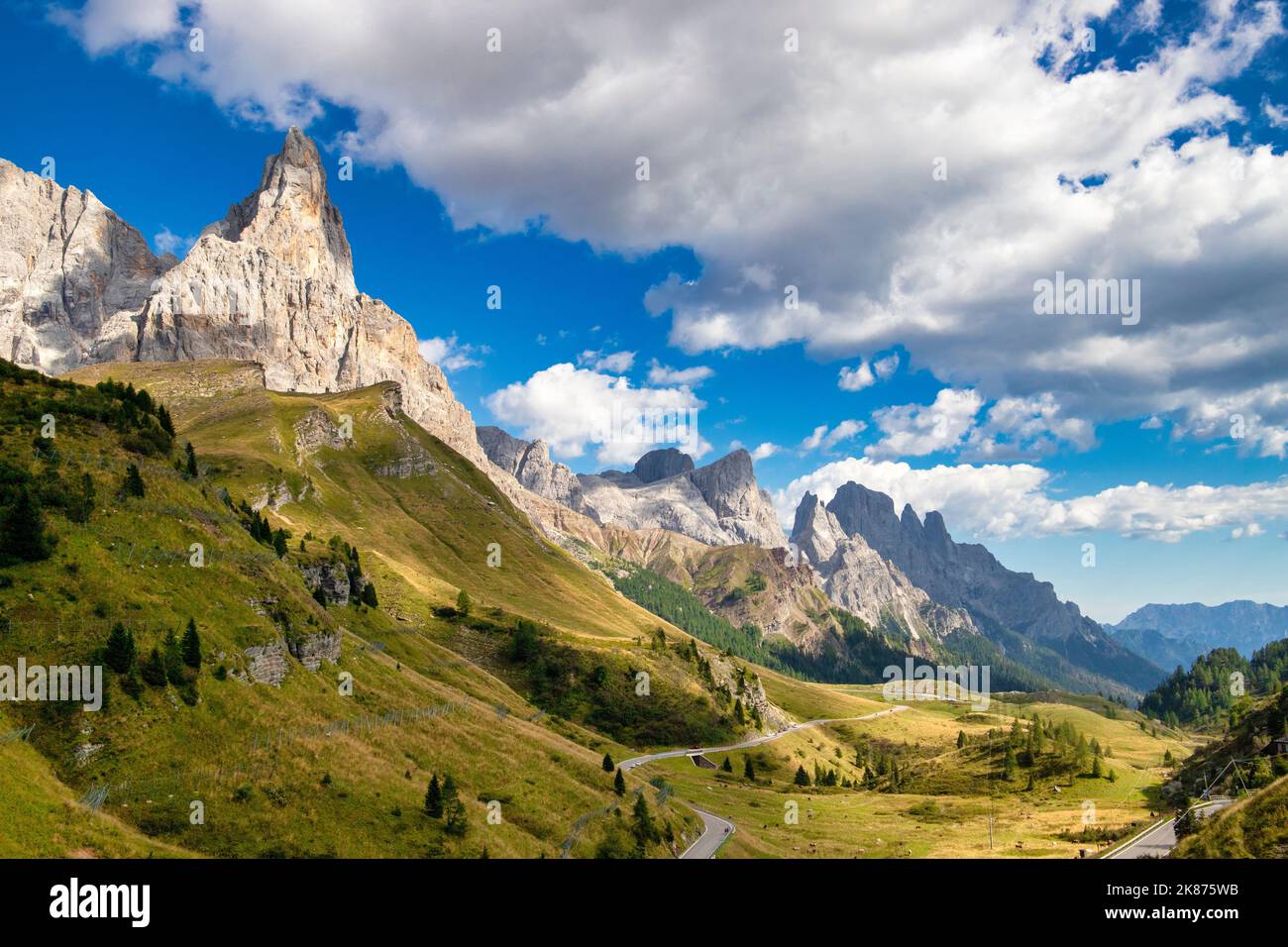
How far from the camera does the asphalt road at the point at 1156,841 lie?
74.2m

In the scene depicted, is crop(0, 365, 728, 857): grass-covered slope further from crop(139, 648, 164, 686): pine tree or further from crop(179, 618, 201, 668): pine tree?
crop(179, 618, 201, 668): pine tree

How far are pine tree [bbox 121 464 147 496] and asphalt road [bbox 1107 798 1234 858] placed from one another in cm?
10264

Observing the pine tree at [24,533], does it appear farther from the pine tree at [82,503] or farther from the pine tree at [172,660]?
the pine tree at [172,660]

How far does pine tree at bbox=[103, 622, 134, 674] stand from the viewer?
56.0 metres

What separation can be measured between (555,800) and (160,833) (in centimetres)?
3989

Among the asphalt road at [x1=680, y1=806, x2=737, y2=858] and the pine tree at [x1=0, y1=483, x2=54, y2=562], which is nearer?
the pine tree at [x1=0, y1=483, x2=54, y2=562]

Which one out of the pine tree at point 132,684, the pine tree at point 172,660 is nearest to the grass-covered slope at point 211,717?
the pine tree at point 132,684

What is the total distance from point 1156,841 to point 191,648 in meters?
98.5

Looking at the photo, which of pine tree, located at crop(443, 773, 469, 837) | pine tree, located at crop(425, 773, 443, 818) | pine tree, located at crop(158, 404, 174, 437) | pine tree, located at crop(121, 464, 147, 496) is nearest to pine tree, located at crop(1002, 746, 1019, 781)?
pine tree, located at crop(443, 773, 469, 837)

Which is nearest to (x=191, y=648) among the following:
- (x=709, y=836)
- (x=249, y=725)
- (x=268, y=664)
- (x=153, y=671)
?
(x=153, y=671)

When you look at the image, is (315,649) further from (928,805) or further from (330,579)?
(928,805)
